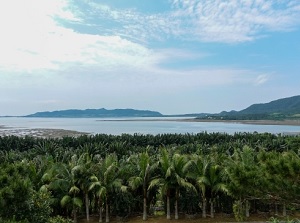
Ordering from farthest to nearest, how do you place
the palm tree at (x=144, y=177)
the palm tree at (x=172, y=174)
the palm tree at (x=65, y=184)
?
the palm tree at (x=144, y=177), the palm tree at (x=172, y=174), the palm tree at (x=65, y=184)

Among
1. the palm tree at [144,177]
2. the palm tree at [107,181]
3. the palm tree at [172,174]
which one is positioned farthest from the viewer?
the palm tree at [144,177]

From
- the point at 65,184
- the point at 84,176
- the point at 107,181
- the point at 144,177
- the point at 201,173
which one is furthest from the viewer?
the point at 144,177

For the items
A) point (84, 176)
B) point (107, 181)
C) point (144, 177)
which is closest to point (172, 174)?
point (144, 177)

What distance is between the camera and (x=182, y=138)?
48219 millimetres

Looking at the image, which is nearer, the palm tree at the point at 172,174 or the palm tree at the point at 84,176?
the palm tree at the point at 84,176

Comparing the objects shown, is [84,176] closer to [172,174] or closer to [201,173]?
[172,174]

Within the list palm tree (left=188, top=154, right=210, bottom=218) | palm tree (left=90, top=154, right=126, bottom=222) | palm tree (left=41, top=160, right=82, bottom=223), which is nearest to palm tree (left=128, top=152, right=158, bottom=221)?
palm tree (left=90, top=154, right=126, bottom=222)

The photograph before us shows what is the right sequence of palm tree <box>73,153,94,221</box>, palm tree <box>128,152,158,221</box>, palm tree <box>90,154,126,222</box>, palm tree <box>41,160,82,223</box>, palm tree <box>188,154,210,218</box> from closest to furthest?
palm tree <box>41,160,82,223</box> < palm tree <box>90,154,126,222</box> < palm tree <box>73,153,94,221</box> < palm tree <box>188,154,210,218</box> < palm tree <box>128,152,158,221</box>

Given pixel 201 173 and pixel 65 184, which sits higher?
pixel 201 173

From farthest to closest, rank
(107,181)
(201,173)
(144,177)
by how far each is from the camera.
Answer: (144,177)
(201,173)
(107,181)

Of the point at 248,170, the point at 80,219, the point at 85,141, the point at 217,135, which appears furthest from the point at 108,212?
the point at 217,135

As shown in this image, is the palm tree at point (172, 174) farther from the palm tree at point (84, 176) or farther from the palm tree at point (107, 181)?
the palm tree at point (84, 176)

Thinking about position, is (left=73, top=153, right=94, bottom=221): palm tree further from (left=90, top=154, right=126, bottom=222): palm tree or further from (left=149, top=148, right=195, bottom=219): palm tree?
(left=149, top=148, right=195, bottom=219): palm tree

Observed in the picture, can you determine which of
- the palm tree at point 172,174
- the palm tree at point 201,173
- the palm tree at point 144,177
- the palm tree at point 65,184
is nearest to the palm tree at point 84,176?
the palm tree at point 65,184
